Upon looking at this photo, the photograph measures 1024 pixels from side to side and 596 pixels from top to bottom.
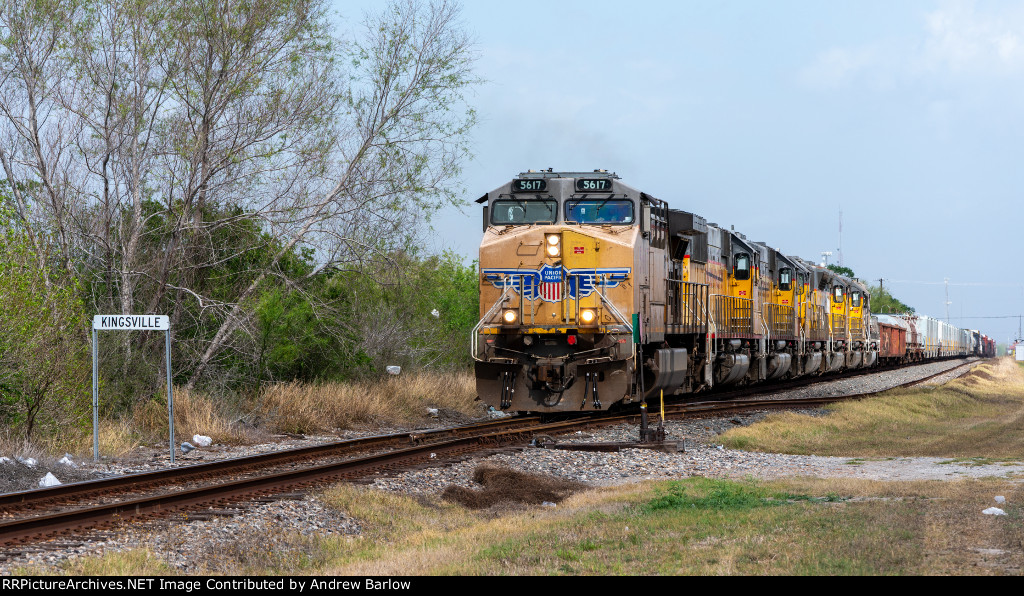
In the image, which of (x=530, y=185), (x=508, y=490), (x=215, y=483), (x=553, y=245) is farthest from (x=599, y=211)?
(x=215, y=483)

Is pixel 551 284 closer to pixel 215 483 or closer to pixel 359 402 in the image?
pixel 359 402

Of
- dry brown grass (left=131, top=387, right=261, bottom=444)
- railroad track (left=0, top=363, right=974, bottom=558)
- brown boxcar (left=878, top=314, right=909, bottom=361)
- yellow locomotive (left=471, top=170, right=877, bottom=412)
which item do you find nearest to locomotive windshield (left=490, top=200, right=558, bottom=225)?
yellow locomotive (left=471, top=170, right=877, bottom=412)

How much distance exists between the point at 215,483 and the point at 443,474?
263 centimetres

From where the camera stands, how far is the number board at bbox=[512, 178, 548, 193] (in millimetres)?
16188

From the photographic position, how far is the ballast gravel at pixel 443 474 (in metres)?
7.30

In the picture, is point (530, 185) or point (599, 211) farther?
point (530, 185)

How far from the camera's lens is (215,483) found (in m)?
10.3

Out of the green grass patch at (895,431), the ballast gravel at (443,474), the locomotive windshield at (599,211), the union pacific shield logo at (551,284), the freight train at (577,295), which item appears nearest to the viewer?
the ballast gravel at (443,474)

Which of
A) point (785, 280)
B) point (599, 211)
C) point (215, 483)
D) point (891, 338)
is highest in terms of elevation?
point (599, 211)

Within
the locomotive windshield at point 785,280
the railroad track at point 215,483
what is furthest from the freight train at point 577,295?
the locomotive windshield at point 785,280

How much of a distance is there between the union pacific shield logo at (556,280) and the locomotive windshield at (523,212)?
36.0 inches

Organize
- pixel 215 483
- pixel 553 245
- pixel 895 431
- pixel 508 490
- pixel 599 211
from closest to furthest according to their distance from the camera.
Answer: pixel 215 483
pixel 508 490
pixel 553 245
pixel 599 211
pixel 895 431

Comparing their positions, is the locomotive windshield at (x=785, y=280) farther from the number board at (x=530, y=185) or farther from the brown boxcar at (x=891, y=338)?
the brown boxcar at (x=891, y=338)

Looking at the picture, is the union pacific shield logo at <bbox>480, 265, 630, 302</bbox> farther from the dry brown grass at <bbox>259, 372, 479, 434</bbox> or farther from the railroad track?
the dry brown grass at <bbox>259, 372, 479, 434</bbox>
